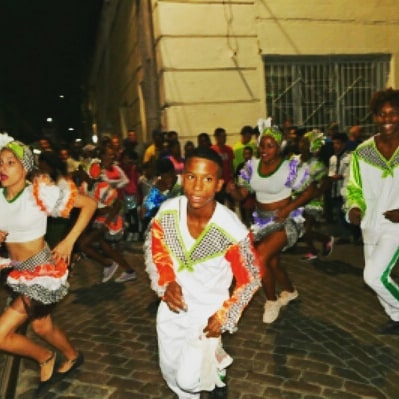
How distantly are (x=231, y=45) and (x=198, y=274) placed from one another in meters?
8.27

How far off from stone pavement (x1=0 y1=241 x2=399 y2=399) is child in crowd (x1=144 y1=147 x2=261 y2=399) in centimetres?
97

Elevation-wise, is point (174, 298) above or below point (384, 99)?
below

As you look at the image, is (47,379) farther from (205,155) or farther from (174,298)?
(205,155)

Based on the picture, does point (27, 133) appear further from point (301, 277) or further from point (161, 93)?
point (301, 277)

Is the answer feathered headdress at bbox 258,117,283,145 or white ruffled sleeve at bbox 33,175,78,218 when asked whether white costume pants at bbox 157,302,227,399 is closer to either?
white ruffled sleeve at bbox 33,175,78,218

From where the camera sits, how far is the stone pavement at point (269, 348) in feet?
11.4

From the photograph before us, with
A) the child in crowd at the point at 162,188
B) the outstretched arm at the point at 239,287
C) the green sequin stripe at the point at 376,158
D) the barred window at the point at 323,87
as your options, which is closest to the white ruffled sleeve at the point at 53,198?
the outstretched arm at the point at 239,287

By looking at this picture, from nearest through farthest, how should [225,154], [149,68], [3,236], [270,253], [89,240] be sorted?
[3,236], [270,253], [89,240], [225,154], [149,68]

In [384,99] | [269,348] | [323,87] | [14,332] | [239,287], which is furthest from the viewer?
[323,87]

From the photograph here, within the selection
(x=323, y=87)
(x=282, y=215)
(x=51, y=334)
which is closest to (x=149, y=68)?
(x=323, y=87)

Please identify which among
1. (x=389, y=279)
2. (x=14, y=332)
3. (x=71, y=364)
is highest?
(x=14, y=332)

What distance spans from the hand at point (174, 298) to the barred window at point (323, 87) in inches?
341

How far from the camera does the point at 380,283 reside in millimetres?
3947

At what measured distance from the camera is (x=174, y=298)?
8.37 ft
